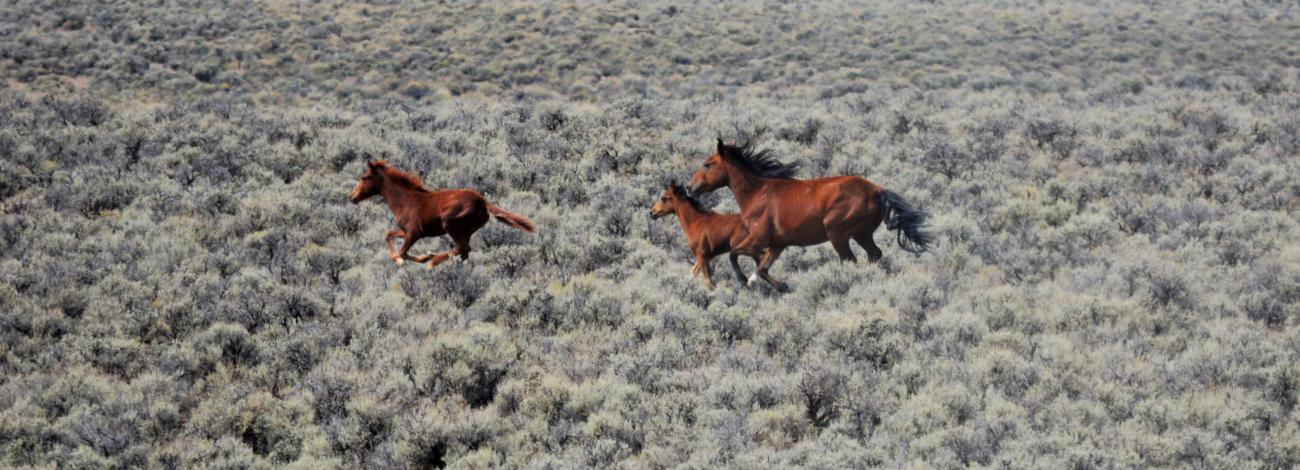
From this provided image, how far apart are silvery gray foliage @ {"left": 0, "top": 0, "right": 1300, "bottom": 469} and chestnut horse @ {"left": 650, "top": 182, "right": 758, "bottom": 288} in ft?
1.12

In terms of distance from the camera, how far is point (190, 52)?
107ft

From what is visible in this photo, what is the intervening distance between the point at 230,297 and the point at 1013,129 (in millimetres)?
15179

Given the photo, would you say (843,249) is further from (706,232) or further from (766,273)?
(706,232)

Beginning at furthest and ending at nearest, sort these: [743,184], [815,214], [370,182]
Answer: [370,182] < [743,184] < [815,214]

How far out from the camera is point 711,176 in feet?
39.7

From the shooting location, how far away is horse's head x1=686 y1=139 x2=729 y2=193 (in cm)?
1202

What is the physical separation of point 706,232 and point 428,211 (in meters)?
3.25

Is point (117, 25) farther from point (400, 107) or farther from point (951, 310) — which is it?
point (951, 310)

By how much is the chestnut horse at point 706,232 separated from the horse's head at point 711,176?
0.20m

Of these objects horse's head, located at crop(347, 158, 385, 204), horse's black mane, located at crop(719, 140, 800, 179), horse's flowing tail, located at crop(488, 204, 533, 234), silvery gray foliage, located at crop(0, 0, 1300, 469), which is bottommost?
silvery gray foliage, located at crop(0, 0, 1300, 469)

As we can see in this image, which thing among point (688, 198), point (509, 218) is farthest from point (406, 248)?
point (688, 198)

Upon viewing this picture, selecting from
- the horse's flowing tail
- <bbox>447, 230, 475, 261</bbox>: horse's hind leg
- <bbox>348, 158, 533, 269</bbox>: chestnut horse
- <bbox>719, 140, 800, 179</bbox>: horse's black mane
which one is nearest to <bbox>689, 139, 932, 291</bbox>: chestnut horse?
<bbox>719, 140, 800, 179</bbox>: horse's black mane

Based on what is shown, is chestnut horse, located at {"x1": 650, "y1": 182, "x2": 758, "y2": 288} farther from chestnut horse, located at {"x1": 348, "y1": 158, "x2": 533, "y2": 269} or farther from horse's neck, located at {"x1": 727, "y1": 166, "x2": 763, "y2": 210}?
chestnut horse, located at {"x1": 348, "y1": 158, "x2": 533, "y2": 269}

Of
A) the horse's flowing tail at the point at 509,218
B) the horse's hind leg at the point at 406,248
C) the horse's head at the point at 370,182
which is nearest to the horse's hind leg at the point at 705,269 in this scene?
the horse's flowing tail at the point at 509,218
